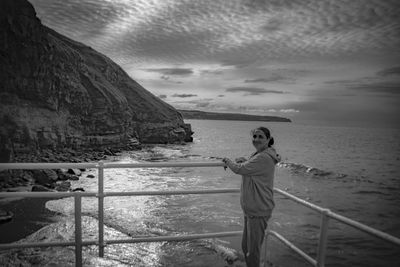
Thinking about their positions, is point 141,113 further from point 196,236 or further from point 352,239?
point 196,236

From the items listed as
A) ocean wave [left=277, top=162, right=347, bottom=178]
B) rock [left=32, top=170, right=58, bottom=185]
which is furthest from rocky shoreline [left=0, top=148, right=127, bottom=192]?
ocean wave [left=277, top=162, right=347, bottom=178]

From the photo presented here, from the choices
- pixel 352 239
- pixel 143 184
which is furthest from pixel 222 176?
pixel 352 239

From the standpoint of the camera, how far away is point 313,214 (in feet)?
57.2

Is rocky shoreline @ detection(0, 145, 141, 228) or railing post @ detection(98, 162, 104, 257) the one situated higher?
railing post @ detection(98, 162, 104, 257)

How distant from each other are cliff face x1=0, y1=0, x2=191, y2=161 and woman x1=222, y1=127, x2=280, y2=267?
28.2 metres

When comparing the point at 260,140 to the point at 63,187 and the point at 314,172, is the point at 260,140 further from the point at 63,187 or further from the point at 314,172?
the point at 314,172

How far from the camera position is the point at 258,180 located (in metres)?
3.45

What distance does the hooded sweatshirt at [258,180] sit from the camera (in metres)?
3.35

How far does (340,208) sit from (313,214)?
22.8 feet

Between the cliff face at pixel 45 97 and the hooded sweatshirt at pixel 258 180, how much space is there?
2817 cm

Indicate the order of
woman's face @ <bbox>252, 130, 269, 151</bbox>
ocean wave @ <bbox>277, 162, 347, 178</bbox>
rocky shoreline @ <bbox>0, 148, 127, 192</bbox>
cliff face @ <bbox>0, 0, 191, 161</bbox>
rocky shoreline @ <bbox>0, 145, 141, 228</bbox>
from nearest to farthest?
woman's face @ <bbox>252, 130, 269, 151</bbox>
rocky shoreline @ <bbox>0, 145, 141, 228</bbox>
rocky shoreline @ <bbox>0, 148, 127, 192</bbox>
cliff face @ <bbox>0, 0, 191, 161</bbox>
ocean wave @ <bbox>277, 162, 347, 178</bbox>

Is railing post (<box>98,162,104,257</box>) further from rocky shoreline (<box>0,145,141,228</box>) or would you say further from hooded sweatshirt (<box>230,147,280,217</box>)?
rocky shoreline (<box>0,145,141,228</box>)

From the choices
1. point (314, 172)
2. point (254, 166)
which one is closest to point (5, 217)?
point (254, 166)

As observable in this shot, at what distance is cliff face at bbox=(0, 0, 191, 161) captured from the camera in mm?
35094
